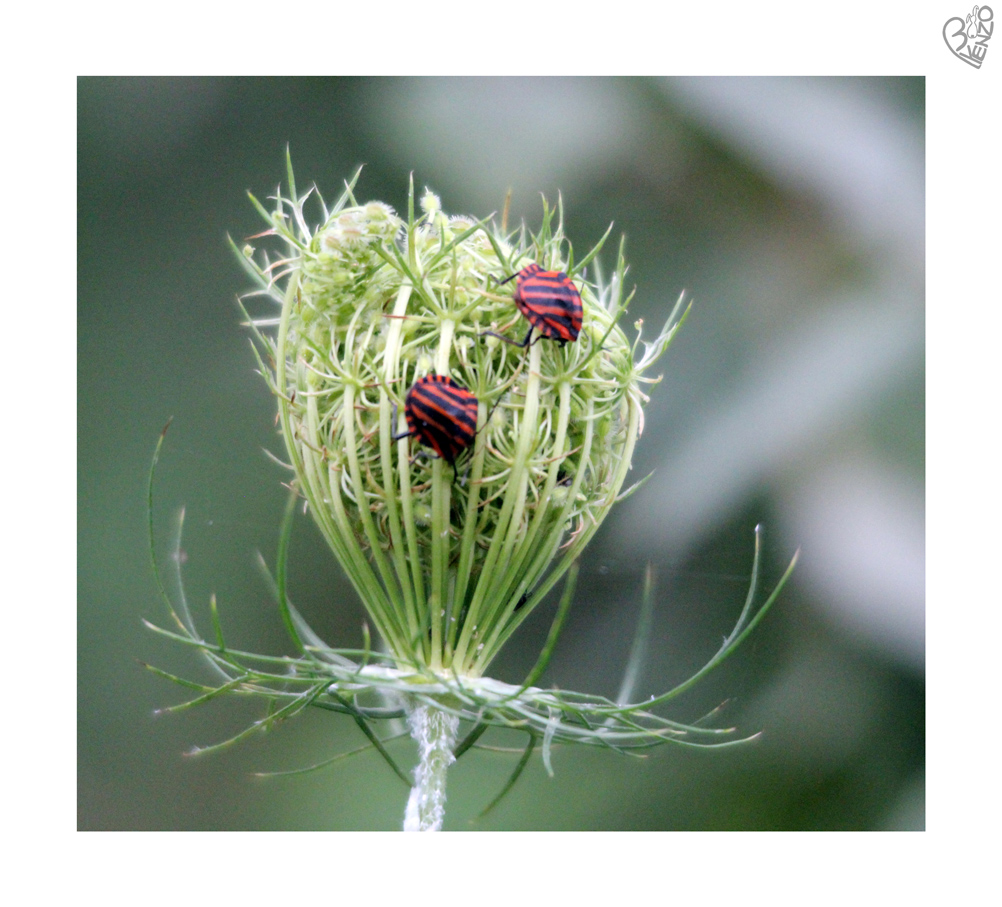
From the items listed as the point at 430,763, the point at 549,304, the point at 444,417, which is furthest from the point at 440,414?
the point at 430,763

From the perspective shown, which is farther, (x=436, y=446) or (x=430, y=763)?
(x=430, y=763)

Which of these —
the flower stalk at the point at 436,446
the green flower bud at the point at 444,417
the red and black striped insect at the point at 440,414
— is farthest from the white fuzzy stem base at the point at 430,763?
the red and black striped insect at the point at 440,414

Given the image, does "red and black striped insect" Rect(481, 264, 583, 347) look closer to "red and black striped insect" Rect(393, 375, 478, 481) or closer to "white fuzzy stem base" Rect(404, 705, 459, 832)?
"red and black striped insect" Rect(393, 375, 478, 481)

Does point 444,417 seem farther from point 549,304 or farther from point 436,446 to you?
point 549,304

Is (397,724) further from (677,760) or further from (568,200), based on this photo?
(568,200)

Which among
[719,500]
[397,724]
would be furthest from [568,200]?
[397,724]

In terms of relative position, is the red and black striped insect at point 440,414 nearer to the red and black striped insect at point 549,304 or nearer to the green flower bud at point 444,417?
the green flower bud at point 444,417
